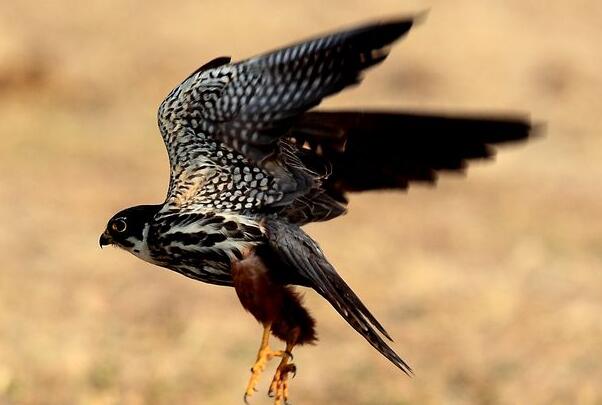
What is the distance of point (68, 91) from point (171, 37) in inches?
94.7

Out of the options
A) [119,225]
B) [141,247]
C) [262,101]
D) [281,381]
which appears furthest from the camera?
[119,225]

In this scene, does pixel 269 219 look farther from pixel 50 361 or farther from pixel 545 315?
pixel 545 315

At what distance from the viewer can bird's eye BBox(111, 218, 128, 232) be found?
715cm

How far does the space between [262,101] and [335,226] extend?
9.65 m

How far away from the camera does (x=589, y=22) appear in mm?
25438

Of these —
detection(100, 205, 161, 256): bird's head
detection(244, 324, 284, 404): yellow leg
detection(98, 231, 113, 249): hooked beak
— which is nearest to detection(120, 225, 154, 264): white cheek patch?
detection(100, 205, 161, 256): bird's head

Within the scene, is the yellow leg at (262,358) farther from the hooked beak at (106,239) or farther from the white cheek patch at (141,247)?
the hooked beak at (106,239)

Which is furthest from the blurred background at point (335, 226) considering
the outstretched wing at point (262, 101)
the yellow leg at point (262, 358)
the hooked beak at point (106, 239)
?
the outstretched wing at point (262, 101)

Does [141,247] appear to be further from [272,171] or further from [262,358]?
[262,358]

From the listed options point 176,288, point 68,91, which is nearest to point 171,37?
point 68,91

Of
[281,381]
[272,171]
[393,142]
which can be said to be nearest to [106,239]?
[272,171]

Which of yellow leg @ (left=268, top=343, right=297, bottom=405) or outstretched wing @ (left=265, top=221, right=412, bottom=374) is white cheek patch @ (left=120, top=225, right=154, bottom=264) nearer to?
outstretched wing @ (left=265, top=221, right=412, bottom=374)

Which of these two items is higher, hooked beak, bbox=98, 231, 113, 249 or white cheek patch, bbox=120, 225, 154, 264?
hooked beak, bbox=98, 231, 113, 249

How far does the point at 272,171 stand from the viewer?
681cm
